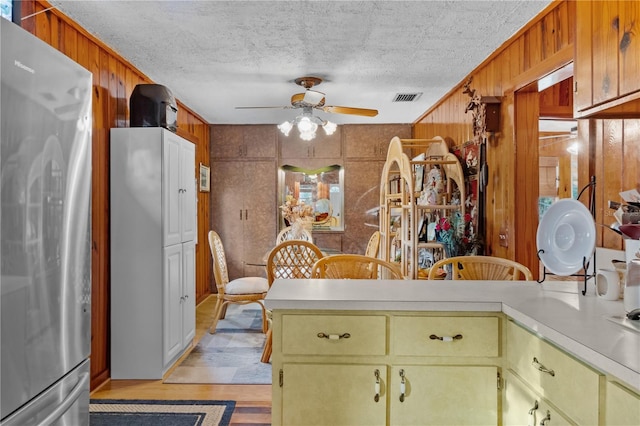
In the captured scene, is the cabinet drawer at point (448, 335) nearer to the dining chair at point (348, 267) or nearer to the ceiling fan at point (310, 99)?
the dining chair at point (348, 267)

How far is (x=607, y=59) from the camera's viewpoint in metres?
1.40

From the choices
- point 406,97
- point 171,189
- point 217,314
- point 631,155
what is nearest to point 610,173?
point 631,155

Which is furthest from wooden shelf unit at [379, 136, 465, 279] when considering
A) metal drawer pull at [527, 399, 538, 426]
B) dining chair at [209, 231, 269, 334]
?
metal drawer pull at [527, 399, 538, 426]

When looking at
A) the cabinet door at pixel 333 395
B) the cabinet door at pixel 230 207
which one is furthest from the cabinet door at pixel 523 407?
the cabinet door at pixel 230 207

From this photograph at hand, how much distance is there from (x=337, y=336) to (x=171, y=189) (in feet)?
7.20

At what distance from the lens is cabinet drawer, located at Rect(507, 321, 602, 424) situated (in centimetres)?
105

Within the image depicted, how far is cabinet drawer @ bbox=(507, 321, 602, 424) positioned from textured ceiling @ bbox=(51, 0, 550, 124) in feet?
6.28

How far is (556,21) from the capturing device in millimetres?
2416

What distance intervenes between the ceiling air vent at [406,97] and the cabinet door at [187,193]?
2218mm

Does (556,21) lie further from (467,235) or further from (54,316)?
(54,316)

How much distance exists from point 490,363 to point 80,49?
3.03 metres

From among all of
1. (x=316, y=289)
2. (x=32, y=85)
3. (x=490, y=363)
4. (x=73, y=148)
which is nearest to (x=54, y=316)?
(x=73, y=148)

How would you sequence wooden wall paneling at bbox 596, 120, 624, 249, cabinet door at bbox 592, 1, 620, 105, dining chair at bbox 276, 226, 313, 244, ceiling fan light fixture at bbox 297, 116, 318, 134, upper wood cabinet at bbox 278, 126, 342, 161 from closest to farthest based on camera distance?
cabinet door at bbox 592, 1, 620, 105 < wooden wall paneling at bbox 596, 120, 624, 249 < ceiling fan light fixture at bbox 297, 116, 318, 134 < dining chair at bbox 276, 226, 313, 244 < upper wood cabinet at bbox 278, 126, 342, 161

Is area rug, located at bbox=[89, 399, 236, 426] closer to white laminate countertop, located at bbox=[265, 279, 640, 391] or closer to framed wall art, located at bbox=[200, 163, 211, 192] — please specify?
white laminate countertop, located at bbox=[265, 279, 640, 391]
